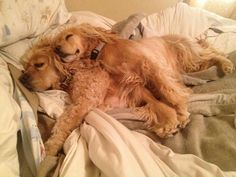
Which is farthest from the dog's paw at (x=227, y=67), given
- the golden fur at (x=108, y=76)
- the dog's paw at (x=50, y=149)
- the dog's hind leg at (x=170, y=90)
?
the dog's paw at (x=50, y=149)

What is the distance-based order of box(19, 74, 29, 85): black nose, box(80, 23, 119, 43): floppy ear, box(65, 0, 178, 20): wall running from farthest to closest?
box(65, 0, 178, 20): wall < box(80, 23, 119, 43): floppy ear < box(19, 74, 29, 85): black nose

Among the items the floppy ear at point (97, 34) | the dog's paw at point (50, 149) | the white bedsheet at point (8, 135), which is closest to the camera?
the white bedsheet at point (8, 135)

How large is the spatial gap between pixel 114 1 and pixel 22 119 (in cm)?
157

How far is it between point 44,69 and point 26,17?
0.35m

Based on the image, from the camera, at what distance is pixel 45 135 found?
1.25 metres

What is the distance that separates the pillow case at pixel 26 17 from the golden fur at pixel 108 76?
0.45ft

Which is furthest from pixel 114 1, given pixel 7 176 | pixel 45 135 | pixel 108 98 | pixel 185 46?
pixel 7 176

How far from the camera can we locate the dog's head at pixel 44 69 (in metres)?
1.42

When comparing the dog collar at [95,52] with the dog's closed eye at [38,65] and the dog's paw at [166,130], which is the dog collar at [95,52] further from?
the dog's paw at [166,130]

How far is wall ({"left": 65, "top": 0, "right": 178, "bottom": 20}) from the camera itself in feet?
7.50

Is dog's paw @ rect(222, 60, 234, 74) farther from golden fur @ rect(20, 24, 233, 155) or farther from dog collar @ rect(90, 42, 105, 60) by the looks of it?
dog collar @ rect(90, 42, 105, 60)

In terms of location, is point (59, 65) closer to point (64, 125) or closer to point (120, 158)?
point (64, 125)

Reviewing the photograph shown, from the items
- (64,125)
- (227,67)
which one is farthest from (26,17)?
(227,67)

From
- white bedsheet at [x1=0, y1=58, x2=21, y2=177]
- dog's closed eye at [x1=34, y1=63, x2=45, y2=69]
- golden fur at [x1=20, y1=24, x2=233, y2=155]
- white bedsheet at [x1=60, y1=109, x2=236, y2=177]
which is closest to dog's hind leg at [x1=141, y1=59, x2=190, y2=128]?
golden fur at [x1=20, y1=24, x2=233, y2=155]
